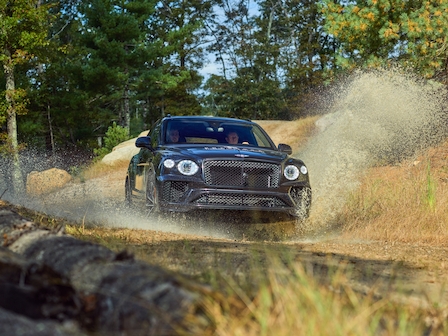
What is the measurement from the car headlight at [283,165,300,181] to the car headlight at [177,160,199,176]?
3.98ft

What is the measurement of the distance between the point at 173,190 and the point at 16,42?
73.5 feet

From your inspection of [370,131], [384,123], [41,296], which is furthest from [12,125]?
[41,296]

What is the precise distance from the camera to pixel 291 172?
936 cm

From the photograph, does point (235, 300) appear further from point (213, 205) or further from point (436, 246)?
point (436, 246)

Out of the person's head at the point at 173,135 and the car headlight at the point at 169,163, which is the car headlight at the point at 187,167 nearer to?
the car headlight at the point at 169,163

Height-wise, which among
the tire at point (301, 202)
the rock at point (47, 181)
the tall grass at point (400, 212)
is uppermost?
the tire at point (301, 202)

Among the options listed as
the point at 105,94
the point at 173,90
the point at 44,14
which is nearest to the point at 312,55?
the point at 173,90

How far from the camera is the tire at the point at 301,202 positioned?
9.37 m

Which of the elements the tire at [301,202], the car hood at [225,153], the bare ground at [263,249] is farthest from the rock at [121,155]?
the tire at [301,202]

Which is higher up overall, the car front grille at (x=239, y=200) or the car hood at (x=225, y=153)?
the car hood at (x=225, y=153)

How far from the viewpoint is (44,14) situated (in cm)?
2900

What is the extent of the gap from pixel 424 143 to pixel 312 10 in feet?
96.7

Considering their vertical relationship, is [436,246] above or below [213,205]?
below

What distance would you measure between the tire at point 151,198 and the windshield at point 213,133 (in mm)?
895
